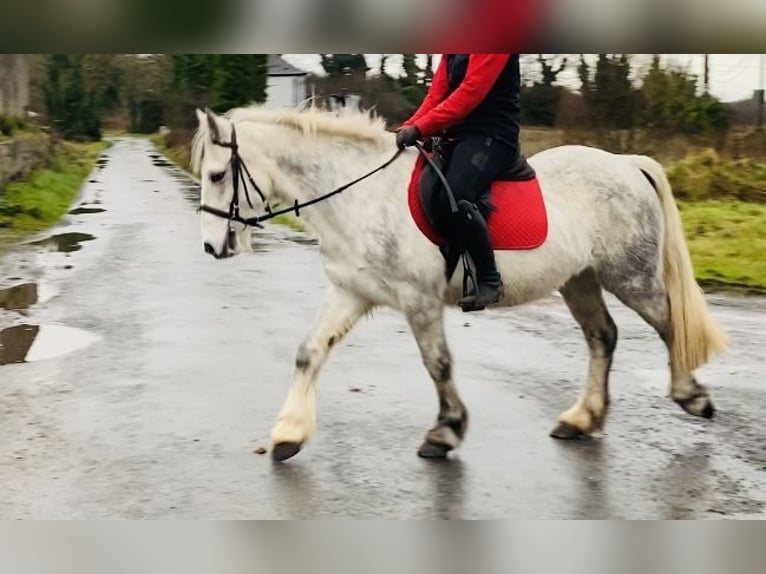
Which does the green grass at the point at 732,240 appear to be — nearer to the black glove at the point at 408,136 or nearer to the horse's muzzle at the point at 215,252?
the black glove at the point at 408,136

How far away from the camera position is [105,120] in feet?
11.6

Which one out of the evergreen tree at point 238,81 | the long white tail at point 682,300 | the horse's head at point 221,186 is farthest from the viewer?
the long white tail at point 682,300

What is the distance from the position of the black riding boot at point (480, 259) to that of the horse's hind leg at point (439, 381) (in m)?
0.15

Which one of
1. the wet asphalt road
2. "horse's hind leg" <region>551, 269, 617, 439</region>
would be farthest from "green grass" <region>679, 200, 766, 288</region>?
"horse's hind leg" <region>551, 269, 617, 439</region>

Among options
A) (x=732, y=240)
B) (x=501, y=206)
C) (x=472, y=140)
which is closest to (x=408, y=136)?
(x=472, y=140)

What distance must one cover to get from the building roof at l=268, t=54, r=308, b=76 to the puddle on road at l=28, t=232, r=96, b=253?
1.06 meters

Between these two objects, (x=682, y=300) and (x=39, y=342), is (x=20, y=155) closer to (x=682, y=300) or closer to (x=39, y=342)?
(x=39, y=342)

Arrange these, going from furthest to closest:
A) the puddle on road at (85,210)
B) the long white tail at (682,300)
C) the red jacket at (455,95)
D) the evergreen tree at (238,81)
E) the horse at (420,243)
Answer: the long white tail at (682,300) < the puddle on road at (85,210) < the horse at (420,243) < the red jacket at (455,95) < the evergreen tree at (238,81)

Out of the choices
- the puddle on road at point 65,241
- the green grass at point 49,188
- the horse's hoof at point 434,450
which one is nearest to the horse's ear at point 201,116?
the green grass at point 49,188

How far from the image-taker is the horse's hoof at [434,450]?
369 cm

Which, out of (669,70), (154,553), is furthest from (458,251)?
(154,553)

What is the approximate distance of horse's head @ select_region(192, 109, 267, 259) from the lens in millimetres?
3424

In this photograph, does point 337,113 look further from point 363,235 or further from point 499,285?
point 499,285

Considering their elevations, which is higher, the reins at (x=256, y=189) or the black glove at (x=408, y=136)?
the black glove at (x=408, y=136)
